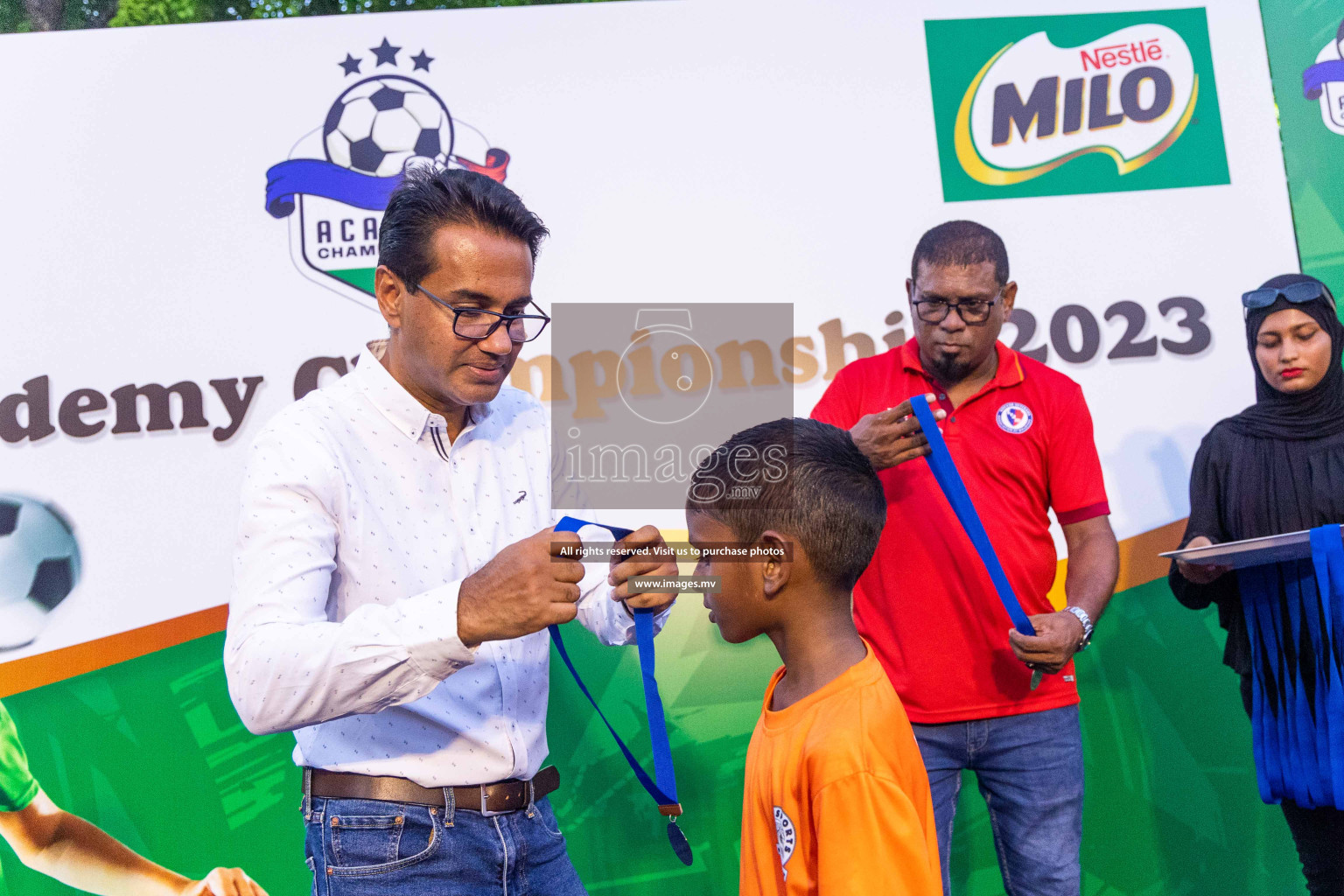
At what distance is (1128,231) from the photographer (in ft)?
11.3

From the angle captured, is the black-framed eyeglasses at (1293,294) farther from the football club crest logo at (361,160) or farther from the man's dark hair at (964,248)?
the football club crest logo at (361,160)

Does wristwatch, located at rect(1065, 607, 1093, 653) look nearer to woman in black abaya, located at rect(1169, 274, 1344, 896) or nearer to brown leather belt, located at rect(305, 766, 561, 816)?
woman in black abaya, located at rect(1169, 274, 1344, 896)

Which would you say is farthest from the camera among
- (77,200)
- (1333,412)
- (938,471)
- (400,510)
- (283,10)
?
(283,10)

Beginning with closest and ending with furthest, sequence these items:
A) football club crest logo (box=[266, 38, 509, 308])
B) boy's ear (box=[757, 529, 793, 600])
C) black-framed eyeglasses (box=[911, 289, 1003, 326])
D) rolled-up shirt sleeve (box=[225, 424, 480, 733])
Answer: rolled-up shirt sleeve (box=[225, 424, 480, 733])
boy's ear (box=[757, 529, 793, 600])
black-framed eyeglasses (box=[911, 289, 1003, 326])
football club crest logo (box=[266, 38, 509, 308])

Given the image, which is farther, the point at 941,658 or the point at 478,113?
the point at 478,113

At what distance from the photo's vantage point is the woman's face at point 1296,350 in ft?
8.31

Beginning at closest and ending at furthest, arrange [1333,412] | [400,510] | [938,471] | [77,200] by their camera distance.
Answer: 1. [400,510]
2. [938,471]
3. [1333,412]
4. [77,200]

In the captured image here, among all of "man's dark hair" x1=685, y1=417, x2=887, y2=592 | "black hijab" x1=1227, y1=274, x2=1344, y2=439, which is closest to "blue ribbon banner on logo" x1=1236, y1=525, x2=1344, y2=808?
"black hijab" x1=1227, y1=274, x2=1344, y2=439

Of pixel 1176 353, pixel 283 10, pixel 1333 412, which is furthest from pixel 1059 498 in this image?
pixel 283 10

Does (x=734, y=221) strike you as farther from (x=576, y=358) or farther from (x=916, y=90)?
(x=576, y=358)

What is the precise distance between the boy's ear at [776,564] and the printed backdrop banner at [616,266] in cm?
154

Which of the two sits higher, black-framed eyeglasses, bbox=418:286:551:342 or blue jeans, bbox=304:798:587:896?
black-framed eyeglasses, bbox=418:286:551:342

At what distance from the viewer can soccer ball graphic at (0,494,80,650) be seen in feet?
10.6

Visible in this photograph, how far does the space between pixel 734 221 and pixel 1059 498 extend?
1482 mm
